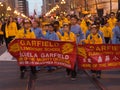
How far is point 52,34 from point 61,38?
3.12 ft

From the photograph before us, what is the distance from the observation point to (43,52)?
13.8 meters

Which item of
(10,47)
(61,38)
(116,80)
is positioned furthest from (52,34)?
(116,80)

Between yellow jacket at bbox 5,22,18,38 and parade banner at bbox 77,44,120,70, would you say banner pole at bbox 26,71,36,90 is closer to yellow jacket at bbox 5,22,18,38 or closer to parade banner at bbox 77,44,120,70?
parade banner at bbox 77,44,120,70

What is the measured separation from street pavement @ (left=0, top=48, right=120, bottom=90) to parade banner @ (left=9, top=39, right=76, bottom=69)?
1.78 feet

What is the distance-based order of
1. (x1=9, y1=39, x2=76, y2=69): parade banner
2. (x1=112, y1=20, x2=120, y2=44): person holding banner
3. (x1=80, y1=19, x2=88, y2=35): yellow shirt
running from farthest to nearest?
(x1=80, y1=19, x2=88, y2=35): yellow shirt, (x1=112, y1=20, x2=120, y2=44): person holding banner, (x1=9, y1=39, x2=76, y2=69): parade banner

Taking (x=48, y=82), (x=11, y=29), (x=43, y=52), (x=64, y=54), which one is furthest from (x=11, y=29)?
(x=48, y=82)

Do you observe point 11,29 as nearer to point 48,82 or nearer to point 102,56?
point 48,82

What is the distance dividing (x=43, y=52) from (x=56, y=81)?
1.02 meters

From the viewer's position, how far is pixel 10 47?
44.8ft

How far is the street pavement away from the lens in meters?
12.1

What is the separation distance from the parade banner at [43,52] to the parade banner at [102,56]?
0.41m

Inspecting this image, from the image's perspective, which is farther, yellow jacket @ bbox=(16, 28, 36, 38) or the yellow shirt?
the yellow shirt

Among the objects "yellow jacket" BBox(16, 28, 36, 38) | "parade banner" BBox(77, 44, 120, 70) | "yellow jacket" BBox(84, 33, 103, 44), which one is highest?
"yellow jacket" BBox(16, 28, 36, 38)

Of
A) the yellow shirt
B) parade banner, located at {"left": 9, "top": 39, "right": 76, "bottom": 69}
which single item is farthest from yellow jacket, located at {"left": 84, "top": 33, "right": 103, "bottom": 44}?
the yellow shirt
